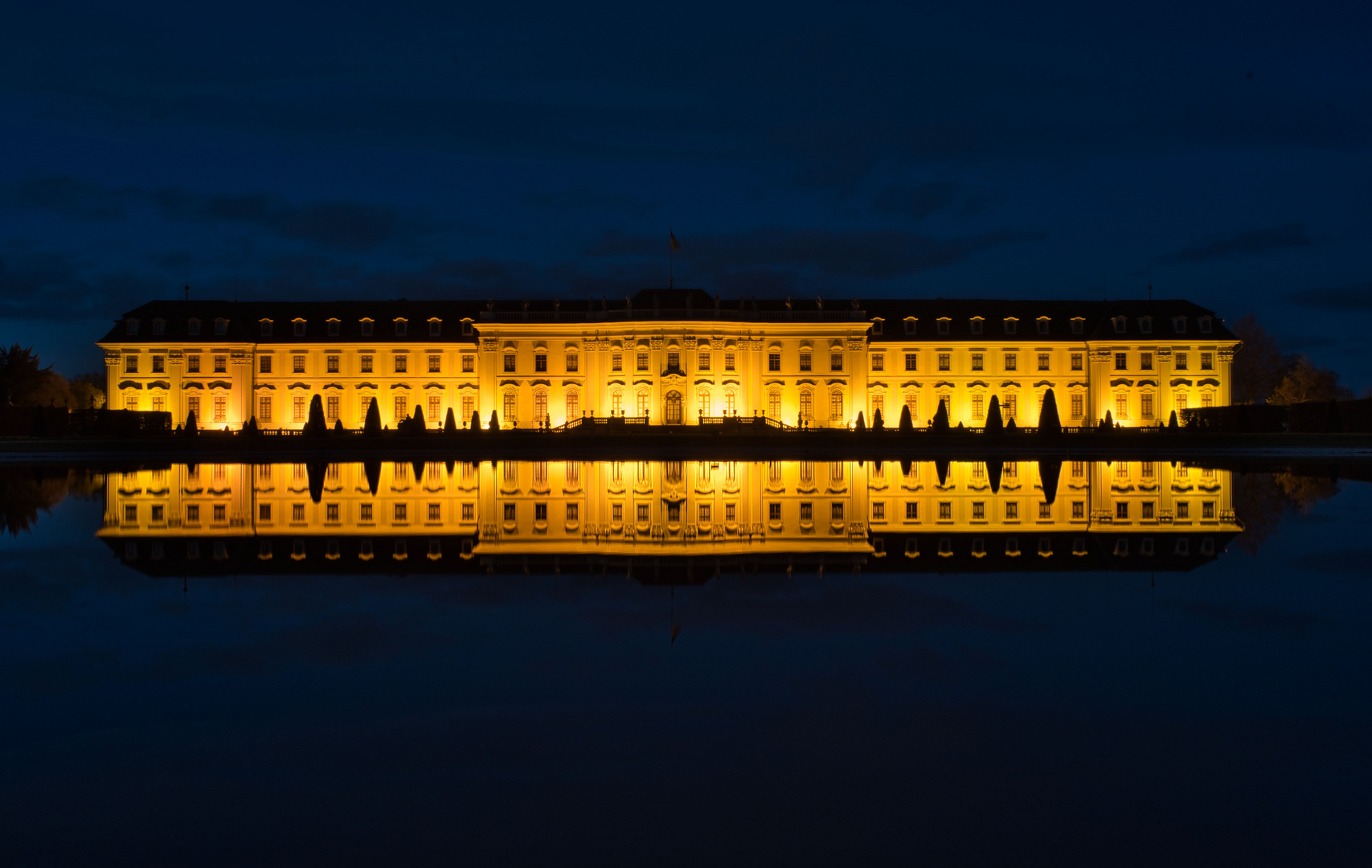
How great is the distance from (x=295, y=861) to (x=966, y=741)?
123 inches

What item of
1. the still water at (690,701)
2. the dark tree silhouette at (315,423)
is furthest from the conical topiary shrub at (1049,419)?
the still water at (690,701)

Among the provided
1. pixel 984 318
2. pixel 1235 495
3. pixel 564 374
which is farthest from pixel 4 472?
pixel 984 318

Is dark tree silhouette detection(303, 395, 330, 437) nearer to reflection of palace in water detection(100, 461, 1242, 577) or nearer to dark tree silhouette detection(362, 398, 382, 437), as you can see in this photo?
dark tree silhouette detection(362, 398, 382, 437)

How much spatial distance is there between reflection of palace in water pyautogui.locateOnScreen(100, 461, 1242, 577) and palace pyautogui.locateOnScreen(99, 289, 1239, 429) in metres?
36.3

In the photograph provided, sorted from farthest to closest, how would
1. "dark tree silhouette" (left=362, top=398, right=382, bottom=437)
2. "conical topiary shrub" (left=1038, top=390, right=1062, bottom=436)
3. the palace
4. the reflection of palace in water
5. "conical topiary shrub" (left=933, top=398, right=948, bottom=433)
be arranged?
1. the palace
2. "conical topiary shrub" (left=933, top=398, right=948, bottom=433)
3. "conical topiary shrub" (left=1038, top=390, right=1062, bottom=436)
4. "dark tree silhouette" (left=362, top=398, right=382, bottom=437)
5. the reflection of palace in water

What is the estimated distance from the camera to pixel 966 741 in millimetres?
5023

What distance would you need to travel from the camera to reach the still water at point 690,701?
13.5ft

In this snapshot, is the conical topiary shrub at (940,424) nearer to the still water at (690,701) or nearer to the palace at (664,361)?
the palace at (664,361)

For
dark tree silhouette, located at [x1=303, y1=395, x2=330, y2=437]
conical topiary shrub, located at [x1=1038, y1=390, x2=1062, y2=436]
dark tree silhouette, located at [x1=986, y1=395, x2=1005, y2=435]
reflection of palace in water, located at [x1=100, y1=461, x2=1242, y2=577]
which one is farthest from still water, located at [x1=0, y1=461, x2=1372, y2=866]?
conical topiary shrub, located at [x1=1038, y1=390, x2=1062, y2=436]

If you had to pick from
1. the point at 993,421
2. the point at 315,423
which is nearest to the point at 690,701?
the point at 993,421

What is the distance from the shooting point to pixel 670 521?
14.4 m

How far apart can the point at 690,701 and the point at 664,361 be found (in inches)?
2191

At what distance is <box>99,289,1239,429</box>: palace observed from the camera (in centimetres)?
6150

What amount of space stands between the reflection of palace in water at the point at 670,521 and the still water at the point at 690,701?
14 cm
